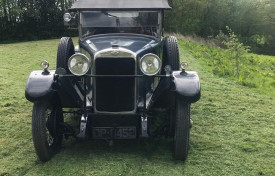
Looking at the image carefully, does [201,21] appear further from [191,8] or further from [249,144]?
[249,144]

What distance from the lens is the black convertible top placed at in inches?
191

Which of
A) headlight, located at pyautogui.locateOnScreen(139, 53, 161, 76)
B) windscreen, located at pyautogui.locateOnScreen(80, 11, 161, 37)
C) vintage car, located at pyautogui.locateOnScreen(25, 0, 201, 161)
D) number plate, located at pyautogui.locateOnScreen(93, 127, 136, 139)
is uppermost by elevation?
windscreen, located at pyautogui.locateOnScreen(80, 11, 161, 37)

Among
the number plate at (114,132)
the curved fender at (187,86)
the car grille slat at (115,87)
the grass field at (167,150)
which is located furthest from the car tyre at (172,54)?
the number plate at (114,132)

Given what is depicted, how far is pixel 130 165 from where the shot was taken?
145 inches

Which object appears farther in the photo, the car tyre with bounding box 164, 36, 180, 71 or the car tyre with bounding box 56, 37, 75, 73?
the car tyre with bounding box 56, 37, 75, 73

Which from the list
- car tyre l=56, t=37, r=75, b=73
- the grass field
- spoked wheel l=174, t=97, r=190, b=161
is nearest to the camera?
the grass field

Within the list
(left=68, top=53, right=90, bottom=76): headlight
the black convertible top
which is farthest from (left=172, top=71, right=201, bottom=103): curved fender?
the black convertible top

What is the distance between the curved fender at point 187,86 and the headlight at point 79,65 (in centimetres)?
109

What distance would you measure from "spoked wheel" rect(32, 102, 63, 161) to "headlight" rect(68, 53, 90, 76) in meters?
0.52

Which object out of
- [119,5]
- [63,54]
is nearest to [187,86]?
[119,5]

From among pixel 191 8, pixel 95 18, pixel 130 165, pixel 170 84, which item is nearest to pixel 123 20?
pixel 95 18

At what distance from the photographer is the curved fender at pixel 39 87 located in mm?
3686

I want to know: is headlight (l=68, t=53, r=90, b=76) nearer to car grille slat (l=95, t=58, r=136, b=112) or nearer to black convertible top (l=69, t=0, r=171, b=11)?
car grille slat (l=95, t=58, r=136, b=112)

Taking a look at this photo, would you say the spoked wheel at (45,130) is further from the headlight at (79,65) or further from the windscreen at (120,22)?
the windscreen at (120,22)
